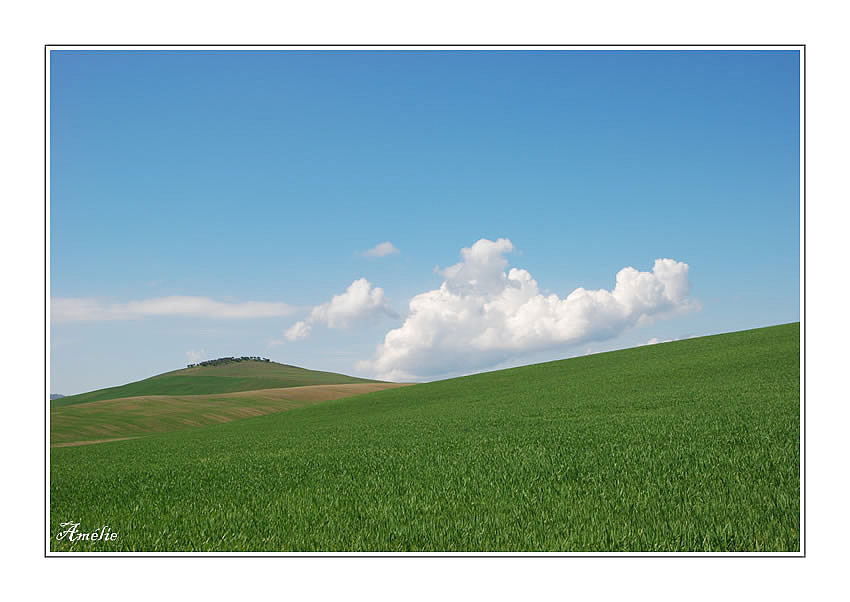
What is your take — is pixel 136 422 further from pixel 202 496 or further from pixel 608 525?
pixel 608 525

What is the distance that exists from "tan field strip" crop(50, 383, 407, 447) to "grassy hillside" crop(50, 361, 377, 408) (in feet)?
72.5

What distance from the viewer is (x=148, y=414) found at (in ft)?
154

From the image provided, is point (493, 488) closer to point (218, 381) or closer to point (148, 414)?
point (148, 414)

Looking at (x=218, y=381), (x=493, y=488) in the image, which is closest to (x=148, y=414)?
(x=218, y=381)

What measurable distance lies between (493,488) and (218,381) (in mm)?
87792

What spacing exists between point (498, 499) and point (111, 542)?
4868mm

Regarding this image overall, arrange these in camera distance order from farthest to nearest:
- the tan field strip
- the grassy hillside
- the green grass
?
the grassy hillside
the tan field strip
the green grass

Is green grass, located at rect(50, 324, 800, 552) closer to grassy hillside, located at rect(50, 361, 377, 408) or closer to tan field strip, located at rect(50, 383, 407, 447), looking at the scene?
tan field strip, located at rect(50, 383, 407, 447)

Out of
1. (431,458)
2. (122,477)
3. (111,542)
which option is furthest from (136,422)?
(111,542)

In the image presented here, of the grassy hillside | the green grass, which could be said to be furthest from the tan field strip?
the grassy hillside

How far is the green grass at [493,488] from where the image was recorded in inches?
244

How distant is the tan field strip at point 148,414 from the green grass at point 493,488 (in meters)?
22.0

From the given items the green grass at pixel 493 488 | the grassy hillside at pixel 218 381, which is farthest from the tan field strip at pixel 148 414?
the grassy hillside at pixel 218 381

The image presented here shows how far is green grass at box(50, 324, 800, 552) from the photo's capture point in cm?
620
